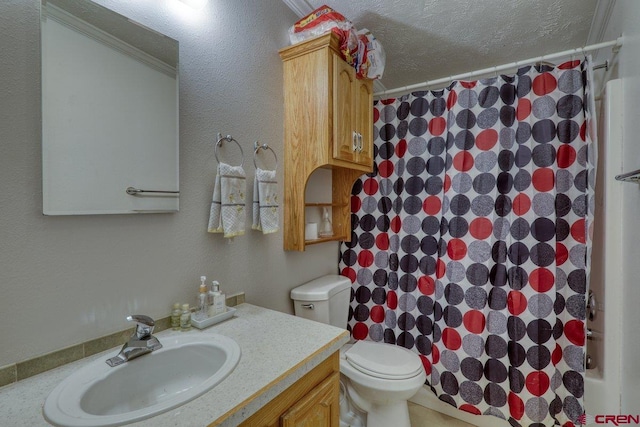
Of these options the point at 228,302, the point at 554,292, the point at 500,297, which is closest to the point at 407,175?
the point at 500,297

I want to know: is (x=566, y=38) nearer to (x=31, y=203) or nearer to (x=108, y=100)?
(x=108, y=100)

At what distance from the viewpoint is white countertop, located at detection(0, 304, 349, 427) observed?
0.64 m

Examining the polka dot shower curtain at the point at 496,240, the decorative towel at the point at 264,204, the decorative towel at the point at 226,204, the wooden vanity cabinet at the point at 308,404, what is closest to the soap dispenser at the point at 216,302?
the decorative towel at the point at 226,204

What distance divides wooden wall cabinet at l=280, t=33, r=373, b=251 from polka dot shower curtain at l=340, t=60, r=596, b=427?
0.58 m

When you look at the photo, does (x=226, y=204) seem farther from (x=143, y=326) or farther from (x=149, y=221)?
(x=143, y=326)

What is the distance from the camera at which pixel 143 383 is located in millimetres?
884

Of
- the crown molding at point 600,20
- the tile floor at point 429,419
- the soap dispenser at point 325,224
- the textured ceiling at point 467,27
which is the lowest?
the tile floor at point 429,419

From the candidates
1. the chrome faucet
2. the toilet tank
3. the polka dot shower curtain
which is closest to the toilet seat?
the toilet tank

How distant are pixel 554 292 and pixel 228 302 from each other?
67.8 inches

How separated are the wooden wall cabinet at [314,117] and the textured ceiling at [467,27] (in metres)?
0.39

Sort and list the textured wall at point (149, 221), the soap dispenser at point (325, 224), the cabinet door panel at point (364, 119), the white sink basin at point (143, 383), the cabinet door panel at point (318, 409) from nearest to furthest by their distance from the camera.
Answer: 1. the white sink basin at point (143, 383)
2. the textured wall at point (149, 221)
3. the cabinet door panel at point (318, 409)
4. the cabinet door panel at point (364, 119)
5. the soap dispenser at point (325, 224)

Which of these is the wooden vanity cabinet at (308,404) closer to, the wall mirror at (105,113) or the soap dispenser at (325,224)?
the wall mirror at (105,113)

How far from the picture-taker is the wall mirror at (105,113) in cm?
84

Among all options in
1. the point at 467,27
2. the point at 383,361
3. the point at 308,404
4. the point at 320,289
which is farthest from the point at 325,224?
the point at 467,27
